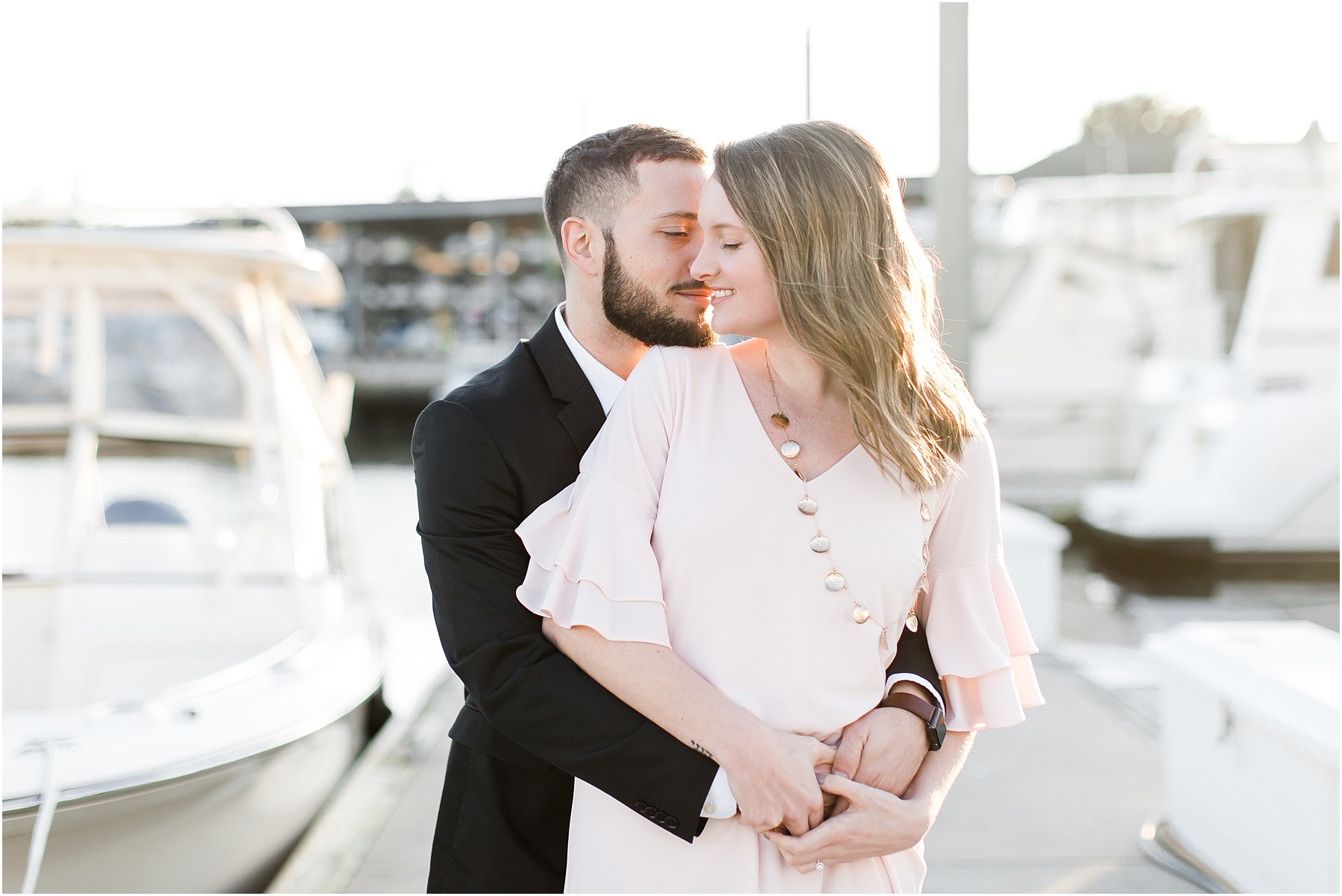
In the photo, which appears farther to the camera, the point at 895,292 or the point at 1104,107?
the point at 1104,107

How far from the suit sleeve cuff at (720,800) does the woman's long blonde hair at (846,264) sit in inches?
19.7

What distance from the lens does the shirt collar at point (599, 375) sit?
72.7 inches

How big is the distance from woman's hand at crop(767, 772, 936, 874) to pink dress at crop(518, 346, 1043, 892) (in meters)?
0.08

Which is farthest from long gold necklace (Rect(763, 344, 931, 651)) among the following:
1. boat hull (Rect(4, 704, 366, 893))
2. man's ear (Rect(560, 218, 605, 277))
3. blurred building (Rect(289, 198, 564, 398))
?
blurred building (Rect(289, 198, 564, 398))

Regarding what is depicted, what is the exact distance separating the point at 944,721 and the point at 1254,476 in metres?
10.3

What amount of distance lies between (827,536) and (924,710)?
32 centimetres

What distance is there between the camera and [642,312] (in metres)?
1.85

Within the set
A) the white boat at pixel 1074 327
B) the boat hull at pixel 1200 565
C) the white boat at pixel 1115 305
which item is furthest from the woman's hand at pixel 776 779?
the white boat at pixel 1074 327

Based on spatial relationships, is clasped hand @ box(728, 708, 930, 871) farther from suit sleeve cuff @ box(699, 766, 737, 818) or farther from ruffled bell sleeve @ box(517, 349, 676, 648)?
ruffled bell sleeve @ box(517, 349, 676, 648)

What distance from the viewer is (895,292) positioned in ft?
5.14

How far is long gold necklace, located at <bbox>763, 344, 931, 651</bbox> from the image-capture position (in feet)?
4.90

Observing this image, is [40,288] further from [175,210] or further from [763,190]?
[763,190]

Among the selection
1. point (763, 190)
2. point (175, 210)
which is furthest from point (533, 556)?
point (175, 210)

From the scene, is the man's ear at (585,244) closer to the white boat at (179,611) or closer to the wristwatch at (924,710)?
the wristwatch at (924,710)
